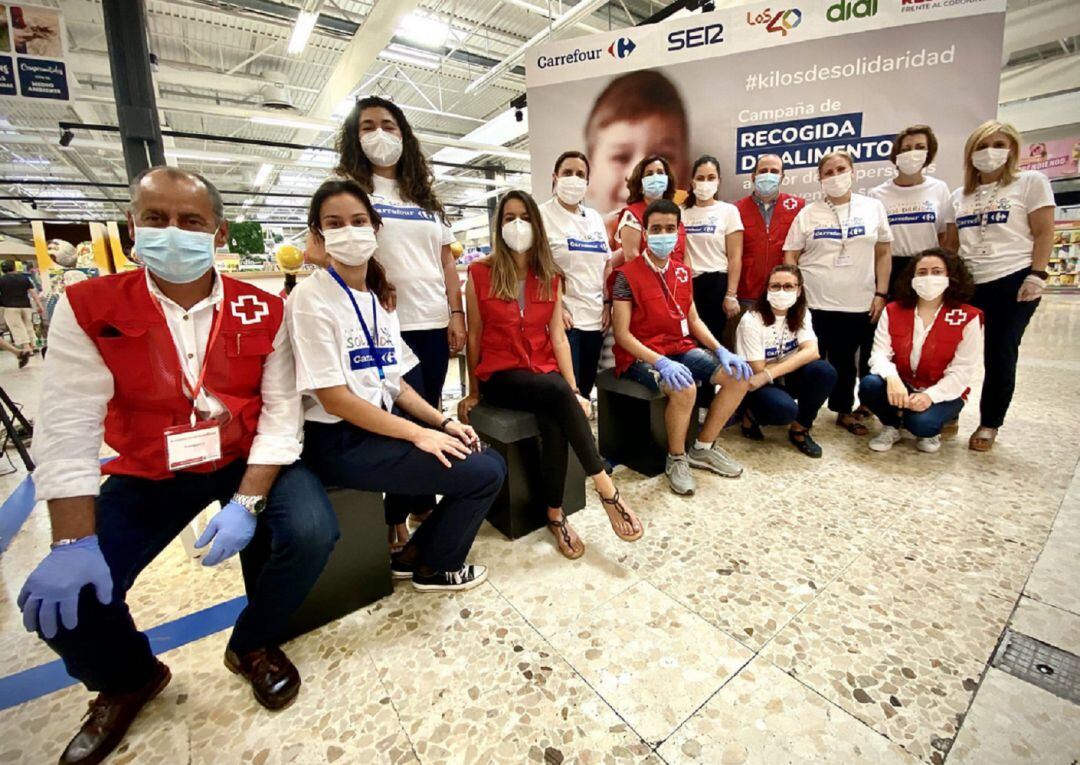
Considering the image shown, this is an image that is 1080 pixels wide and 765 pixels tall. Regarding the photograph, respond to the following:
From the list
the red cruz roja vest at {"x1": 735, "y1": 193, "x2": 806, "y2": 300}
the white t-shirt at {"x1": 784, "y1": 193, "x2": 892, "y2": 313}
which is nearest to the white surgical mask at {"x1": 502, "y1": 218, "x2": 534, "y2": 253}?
the red cruz roja vest at {"x1": 735, "y1": 193, "x2": 806, "y2": 300}

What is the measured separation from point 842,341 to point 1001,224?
3.05 feet

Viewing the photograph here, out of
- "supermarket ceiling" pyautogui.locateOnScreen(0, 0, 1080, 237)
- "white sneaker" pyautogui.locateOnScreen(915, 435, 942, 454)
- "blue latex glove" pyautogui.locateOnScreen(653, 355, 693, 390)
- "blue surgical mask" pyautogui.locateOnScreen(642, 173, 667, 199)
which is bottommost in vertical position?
"white sneaker" pyautogui.locateOnScreen(915, 435, 942, 454)

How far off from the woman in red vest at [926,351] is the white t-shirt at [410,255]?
251cm

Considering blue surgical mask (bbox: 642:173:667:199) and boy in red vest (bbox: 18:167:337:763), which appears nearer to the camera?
boy in red vest (bbox: 18:167:337:763)

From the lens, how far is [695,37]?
357cm

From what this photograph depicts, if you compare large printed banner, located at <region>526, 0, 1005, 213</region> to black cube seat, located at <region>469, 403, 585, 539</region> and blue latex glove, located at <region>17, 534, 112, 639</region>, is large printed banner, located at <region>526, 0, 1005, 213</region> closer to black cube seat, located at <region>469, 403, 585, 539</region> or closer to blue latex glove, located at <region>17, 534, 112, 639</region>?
black cube seat, located at <region>469, 403, 585, 539</region>

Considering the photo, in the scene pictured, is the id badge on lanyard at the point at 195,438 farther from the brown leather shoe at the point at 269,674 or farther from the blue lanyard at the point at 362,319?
the brown leather shoe at the point at 269,674

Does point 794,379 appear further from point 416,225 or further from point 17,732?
point 17,732

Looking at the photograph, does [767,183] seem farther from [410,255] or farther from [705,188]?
[410,255]

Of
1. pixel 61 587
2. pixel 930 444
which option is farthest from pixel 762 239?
pixel 61 587

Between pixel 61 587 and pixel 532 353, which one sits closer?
pixel 61 587

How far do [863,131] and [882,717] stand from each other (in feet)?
12.3

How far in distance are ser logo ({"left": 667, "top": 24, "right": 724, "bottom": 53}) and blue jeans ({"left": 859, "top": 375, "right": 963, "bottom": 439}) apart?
271 cm

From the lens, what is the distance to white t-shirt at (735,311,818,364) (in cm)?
266
